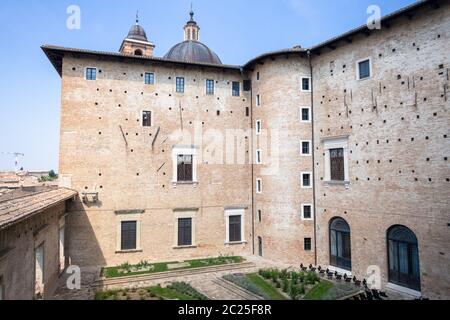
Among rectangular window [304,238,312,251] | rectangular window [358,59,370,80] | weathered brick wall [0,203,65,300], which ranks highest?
rectangular window [358,59,370,80]

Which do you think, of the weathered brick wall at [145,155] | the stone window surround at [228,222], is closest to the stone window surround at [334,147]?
the weathered brick wall at [145,155]

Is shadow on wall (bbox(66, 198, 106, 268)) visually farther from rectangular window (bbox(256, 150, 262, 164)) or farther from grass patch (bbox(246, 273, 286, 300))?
rectangular window (bbox(256, 150, 262, 164))

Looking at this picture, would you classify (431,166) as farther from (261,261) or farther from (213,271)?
(213,271)

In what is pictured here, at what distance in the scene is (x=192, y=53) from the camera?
3067 cm

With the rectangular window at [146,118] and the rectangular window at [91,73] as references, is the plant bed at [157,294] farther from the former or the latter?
the rectangular window at [91,73]

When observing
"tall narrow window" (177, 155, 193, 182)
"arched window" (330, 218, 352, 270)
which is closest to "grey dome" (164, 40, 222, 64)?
"tall narrow window" (177, 155, 193, 182)

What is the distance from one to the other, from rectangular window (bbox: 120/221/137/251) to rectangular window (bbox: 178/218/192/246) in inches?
118

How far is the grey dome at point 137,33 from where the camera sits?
36938 mm

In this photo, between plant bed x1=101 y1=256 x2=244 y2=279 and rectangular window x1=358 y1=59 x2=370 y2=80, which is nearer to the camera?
rectangular window x1=358 y1=59 x2=370 y2=80

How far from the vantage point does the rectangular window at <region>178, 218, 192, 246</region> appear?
69.7 feet

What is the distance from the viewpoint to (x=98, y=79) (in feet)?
66.0

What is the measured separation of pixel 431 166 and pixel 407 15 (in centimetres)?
758

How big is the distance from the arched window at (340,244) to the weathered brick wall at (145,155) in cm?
621

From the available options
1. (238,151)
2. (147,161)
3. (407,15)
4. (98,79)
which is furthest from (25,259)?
(407,15)
